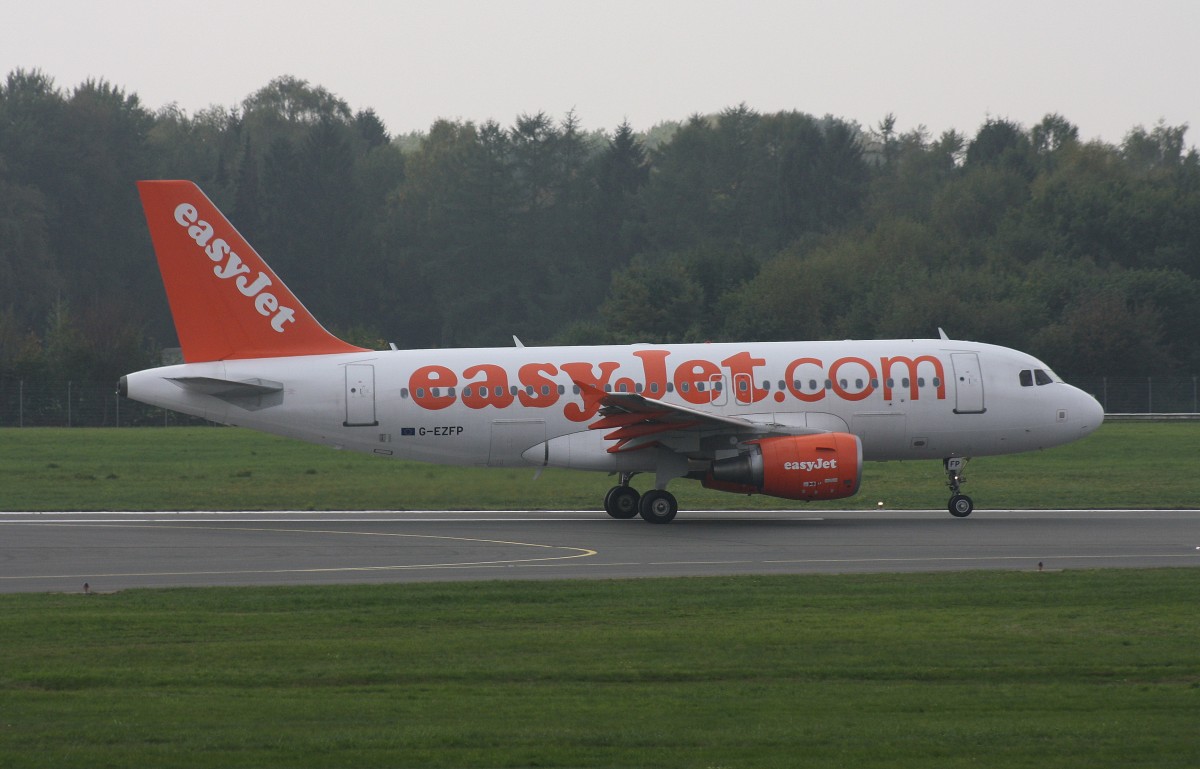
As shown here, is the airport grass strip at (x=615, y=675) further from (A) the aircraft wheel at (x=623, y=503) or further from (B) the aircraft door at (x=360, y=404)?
(B) the aircraft door at (x=360, y=404)

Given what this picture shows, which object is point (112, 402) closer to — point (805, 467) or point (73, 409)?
point (73, 409)

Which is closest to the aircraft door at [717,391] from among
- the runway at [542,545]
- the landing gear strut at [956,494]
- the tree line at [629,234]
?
the runway at [542,545]

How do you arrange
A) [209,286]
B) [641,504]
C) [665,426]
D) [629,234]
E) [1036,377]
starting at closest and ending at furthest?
1. [665,426]
2. [641,504]
3. [209,286]
4. [1036,377]
5. [629,234]

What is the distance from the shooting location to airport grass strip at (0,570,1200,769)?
11.0 m

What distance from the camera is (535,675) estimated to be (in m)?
14.0

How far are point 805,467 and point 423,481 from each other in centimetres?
1184

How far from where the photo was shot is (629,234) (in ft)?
354

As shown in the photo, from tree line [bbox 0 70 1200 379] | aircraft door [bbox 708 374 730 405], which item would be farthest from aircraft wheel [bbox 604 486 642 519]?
tree line [bbox 0 70 1200 379]

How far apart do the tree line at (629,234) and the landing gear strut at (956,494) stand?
42.7m

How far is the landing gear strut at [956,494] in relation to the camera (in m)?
30.4

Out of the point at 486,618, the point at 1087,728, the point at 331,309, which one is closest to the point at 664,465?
the point at 486,618

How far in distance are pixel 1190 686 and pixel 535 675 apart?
236 inches

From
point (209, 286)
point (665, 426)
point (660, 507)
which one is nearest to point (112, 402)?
point (209, 286)

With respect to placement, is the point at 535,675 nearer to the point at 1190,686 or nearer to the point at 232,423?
the point at 1190,686
